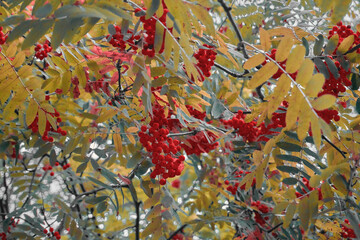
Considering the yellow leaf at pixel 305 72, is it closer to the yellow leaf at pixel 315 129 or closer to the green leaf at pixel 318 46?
the yellow leaf at pixel 315 129

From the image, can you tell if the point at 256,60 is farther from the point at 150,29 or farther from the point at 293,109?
the point at 150,29

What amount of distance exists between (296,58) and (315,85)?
0.61 feet

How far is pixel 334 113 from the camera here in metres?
2.03

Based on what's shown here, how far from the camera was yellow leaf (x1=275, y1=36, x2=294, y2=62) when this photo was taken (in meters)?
1.78

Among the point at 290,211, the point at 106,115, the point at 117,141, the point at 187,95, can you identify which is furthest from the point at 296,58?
the point at 117,141

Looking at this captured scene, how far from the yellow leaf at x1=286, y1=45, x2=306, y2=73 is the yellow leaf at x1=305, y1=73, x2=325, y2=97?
0.14 meters

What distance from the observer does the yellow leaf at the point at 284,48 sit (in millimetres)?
1783

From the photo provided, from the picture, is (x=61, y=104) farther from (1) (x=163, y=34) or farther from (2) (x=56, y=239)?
(1) (x=163, y=34)

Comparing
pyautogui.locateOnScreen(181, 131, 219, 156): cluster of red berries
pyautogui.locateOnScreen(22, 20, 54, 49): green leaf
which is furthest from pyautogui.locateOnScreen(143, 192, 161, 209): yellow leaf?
pyautogui.locateOnScreen(22, 20, 54, 49): green leaf

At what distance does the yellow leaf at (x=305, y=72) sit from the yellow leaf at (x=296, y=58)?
59 millimetres

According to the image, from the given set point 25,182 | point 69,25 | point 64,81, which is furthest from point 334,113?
point 25,182

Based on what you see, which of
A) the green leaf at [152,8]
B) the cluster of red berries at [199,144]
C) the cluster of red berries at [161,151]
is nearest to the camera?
the green leaf at [152,8]

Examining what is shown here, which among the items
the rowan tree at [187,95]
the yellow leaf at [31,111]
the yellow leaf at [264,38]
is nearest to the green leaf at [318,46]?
the rowan tree at [187,95]

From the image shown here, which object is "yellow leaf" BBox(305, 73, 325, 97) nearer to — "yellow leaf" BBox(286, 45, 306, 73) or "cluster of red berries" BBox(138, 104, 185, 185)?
"yellow leaf" BBox(286, 45, 306, 73)
